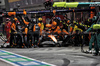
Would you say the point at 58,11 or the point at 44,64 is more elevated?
the point at 58,11

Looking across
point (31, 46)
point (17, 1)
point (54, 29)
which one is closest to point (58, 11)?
point (54, 29)

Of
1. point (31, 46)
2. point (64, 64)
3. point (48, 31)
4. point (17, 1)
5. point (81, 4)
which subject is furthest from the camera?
point (17, 1)

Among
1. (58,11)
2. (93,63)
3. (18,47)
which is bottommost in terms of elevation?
(18,47)

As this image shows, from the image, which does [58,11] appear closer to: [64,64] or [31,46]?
[31,46]

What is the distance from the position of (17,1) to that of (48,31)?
2817cm

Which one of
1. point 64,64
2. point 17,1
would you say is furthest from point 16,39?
point 17,1

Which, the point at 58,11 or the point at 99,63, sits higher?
the point at 58,11

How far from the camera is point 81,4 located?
11.3 metres

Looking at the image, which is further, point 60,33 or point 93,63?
point 60,33

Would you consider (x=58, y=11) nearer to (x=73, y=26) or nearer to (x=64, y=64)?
(x=73, y=26)

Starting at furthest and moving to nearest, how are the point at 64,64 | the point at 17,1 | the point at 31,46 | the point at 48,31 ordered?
1. the point at 17,1
2. the point at 48,31
3. the point at 31,46
4. the point at 64,64

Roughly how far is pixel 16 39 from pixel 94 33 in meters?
6.03

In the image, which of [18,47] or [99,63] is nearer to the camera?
[99,63]

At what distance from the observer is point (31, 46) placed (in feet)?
50.9
